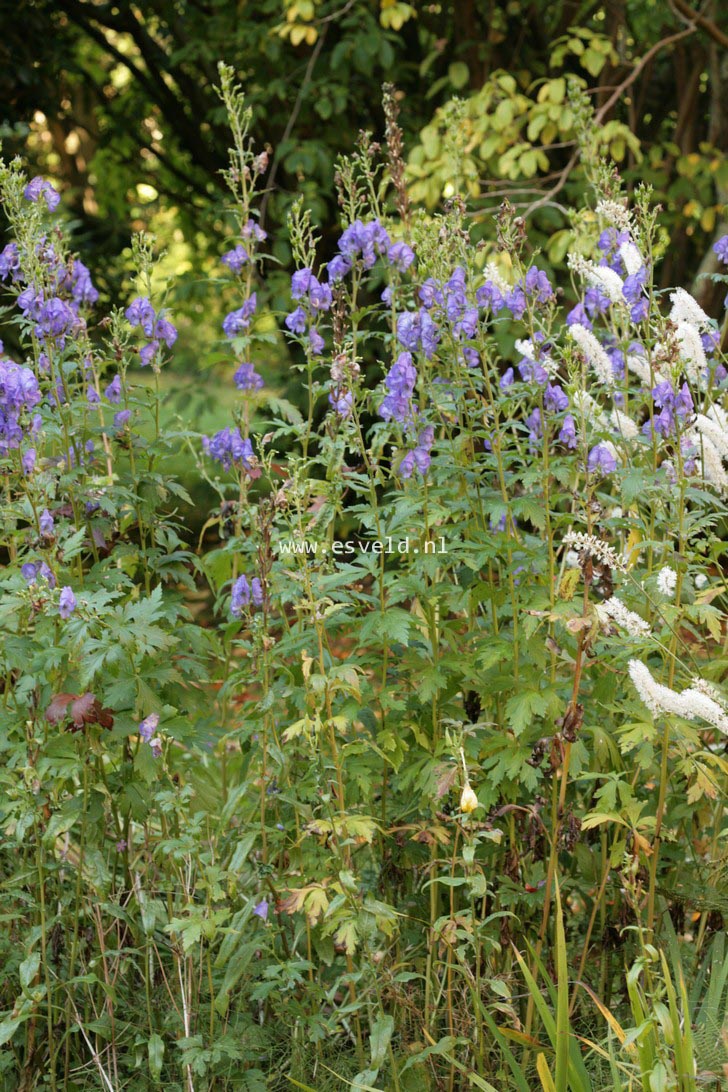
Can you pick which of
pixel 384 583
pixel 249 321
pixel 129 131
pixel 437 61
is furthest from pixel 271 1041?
pixel 129 131

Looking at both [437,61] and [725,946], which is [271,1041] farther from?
[437,61]

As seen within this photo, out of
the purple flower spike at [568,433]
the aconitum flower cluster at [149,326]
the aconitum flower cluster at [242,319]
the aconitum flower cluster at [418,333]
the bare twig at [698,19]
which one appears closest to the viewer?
the aconitum flower cluster at [418,333]

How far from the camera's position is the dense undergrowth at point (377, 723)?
254cm

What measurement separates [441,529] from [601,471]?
0.40 meters

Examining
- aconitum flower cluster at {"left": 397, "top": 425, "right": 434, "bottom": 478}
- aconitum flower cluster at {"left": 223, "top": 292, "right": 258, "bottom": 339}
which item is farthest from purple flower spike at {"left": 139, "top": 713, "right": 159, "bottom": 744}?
aconitum flower cluster at {"left": 223, "top": 292, "right": 258, "bottom": 339}

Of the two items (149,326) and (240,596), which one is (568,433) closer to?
(240,596)

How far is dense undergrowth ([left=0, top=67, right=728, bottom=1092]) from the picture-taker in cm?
254

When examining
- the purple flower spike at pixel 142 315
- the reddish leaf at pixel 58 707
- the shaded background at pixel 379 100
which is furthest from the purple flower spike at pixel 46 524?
the shaded background at pixel 379 100

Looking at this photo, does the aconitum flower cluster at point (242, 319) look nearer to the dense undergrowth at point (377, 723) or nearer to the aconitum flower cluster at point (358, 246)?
the dense undergrowth at point (377, 723)

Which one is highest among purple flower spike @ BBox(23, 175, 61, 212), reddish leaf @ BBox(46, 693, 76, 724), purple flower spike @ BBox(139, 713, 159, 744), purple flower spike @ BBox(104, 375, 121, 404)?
purple flower spike @ BBox(23, 175, 61, 212)

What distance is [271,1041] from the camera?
2.82m

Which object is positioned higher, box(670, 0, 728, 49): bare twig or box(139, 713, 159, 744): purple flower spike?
box(670, 0, 728, 49): bare twig

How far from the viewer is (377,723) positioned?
9.57 feet

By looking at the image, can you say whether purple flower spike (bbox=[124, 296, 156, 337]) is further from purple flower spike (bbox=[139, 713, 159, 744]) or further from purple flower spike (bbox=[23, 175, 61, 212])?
purple flower spike (bbox=[139, 713, 159, 744])
